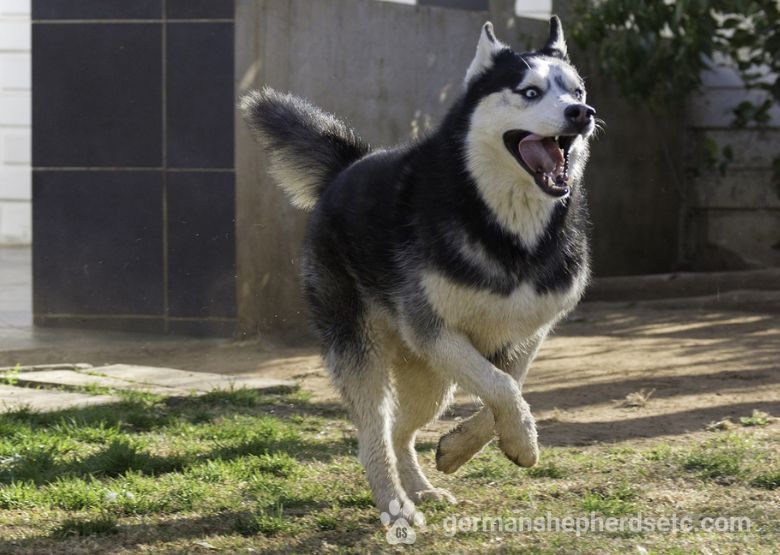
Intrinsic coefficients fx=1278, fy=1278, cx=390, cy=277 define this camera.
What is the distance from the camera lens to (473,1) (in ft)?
35.8

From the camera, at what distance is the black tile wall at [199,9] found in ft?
28.4

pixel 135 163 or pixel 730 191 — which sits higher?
pixel 135 163

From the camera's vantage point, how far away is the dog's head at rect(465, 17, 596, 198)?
164 inches

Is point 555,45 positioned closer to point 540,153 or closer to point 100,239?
point 540,153

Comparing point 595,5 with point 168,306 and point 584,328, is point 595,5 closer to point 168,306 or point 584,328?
point 584,328

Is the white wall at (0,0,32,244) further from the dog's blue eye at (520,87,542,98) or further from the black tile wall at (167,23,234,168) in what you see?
the dog's blue eye at (520,87,542,98)

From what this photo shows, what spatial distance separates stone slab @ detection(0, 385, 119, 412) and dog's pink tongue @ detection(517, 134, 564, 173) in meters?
2.91

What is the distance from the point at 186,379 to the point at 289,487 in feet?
7.87

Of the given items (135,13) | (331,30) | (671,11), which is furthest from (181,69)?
(671,11)

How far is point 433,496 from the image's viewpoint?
180 inches

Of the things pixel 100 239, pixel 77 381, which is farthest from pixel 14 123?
pixel 77 381

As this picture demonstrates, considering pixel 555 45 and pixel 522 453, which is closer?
pixel 522 453

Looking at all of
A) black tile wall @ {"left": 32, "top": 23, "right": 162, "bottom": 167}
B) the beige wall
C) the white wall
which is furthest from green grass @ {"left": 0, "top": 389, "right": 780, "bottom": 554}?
the white wall

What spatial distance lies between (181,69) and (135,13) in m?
0.51
